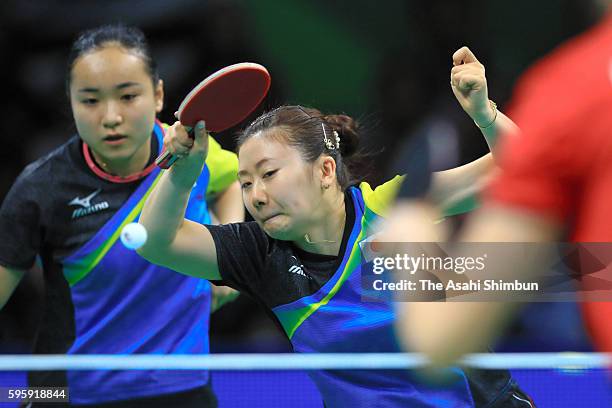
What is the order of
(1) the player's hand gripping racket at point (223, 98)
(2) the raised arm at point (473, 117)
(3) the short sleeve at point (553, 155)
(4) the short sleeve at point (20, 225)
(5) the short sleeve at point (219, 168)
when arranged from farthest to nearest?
(5) the short sleeve at point (219, 168) → (4) the short sleeve at point (20, 225) → (1) the player's hand gripping racket at point (223, 98) → (2) the raised arm at point (473, 117) → (3) the short sleeve at point (553, 155)

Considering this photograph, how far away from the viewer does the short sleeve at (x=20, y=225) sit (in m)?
3.40

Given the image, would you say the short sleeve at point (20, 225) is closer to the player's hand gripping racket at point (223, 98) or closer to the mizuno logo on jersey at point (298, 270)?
the player's hand gripping racket at point (223, 98)

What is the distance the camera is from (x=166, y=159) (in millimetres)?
2705

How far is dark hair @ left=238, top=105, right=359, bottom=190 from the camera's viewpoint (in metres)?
2.83

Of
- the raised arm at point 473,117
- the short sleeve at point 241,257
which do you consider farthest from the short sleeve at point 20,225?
the raised arm at point 473,117

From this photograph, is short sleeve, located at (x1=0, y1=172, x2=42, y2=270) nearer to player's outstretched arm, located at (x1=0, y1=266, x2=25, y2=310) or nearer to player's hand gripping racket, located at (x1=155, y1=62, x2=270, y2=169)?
player's outstretched arm, located at (x1=0, y1=266, x2=25, y2=310)

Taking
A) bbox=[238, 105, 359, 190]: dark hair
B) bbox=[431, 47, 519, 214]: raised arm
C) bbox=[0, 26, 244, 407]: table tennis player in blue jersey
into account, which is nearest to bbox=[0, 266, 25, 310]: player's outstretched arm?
bbox=[0, 26, 244, 407]: table tennis player in blue jersey

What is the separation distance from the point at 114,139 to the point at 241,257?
2.75 feet

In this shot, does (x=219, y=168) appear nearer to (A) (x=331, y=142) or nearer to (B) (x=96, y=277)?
(B) (x=96, y=277)

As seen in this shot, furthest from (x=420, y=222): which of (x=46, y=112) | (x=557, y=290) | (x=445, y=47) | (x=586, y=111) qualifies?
(x=46, y=112)

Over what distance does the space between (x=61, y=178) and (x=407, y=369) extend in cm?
141

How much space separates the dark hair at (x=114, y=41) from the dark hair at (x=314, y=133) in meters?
0.76

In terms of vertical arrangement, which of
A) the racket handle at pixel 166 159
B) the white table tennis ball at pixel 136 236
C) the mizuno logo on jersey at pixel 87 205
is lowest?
the white table tennis ball at pixel 136 236

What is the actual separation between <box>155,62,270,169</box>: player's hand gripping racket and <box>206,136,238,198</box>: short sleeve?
0.86 meters
